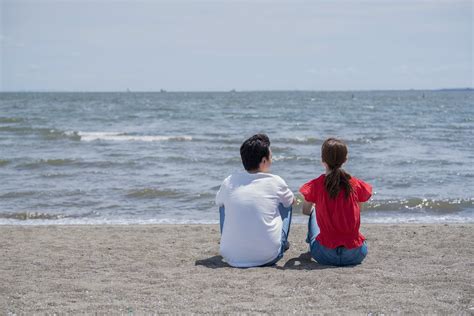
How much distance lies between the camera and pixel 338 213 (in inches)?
208

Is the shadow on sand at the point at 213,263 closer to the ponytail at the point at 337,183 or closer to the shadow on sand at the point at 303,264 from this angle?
the shadow on sand at the point at 303,264

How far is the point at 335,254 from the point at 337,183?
67 centimetres

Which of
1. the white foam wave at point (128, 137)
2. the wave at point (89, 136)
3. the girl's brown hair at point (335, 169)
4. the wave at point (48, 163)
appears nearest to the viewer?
the girl's brown hair at point (335, 169)

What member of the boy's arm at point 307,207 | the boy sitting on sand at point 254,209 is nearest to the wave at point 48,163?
the boy sitting on sand at point 254,209

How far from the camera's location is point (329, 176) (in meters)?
5.25

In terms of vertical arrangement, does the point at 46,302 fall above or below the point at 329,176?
below

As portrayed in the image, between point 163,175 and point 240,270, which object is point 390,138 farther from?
point 240,270

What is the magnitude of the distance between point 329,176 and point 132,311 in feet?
6.89

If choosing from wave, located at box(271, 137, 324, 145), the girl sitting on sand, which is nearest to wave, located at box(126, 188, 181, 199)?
the girl sitting on sand

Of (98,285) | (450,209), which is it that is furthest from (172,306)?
(450,209)

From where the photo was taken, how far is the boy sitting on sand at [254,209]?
17.5 ft

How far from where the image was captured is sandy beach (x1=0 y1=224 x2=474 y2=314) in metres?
4.29

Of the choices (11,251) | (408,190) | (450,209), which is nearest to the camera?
(11,251)

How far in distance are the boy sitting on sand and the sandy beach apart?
16cm
